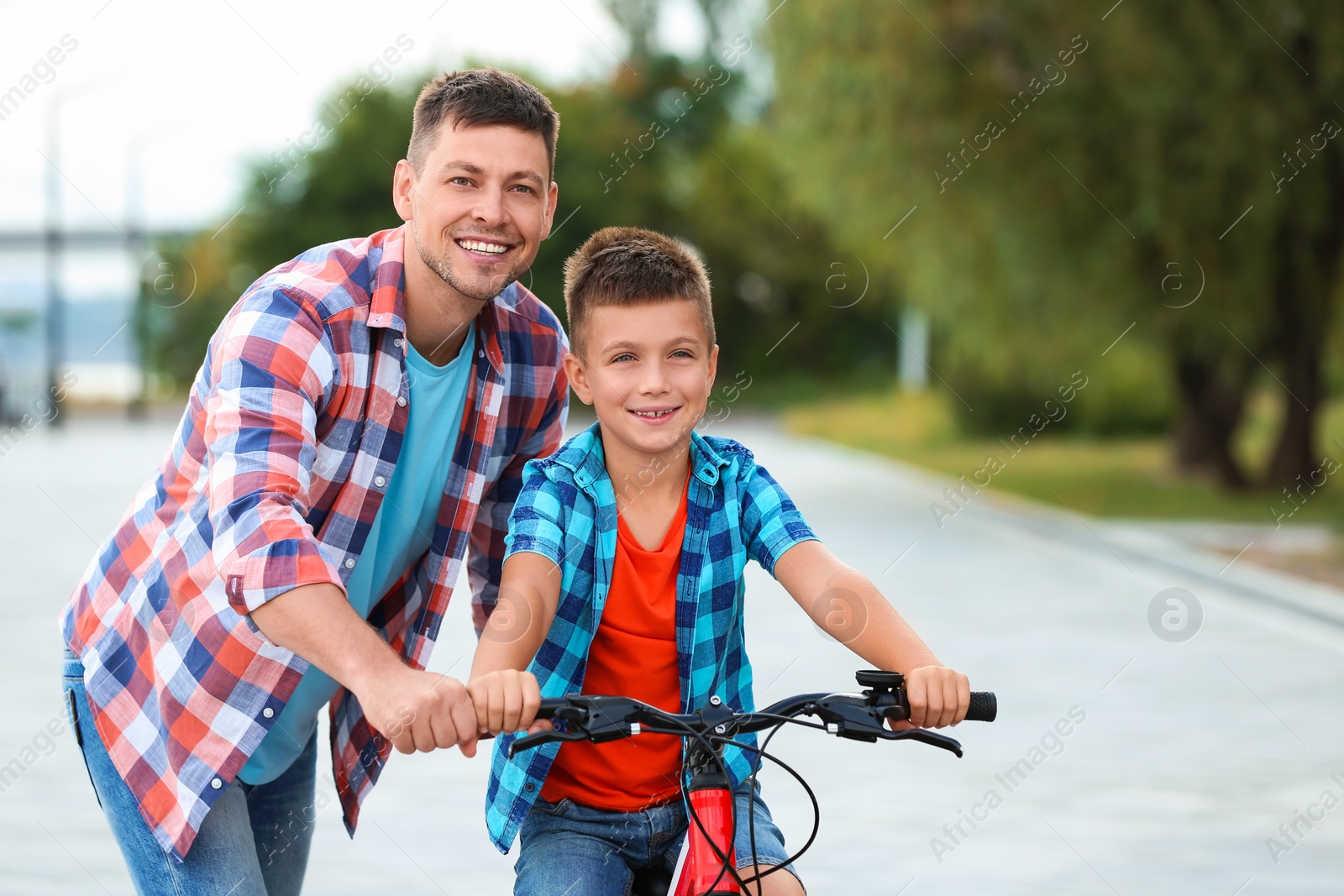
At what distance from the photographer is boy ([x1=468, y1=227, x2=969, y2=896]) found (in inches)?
104

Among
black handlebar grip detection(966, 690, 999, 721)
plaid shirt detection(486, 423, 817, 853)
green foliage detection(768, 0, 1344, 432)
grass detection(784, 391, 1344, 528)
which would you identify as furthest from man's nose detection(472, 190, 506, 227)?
grass detection(784, 391, 1344, 528)

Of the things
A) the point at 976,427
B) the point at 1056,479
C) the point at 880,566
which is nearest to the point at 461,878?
the point at 880,566

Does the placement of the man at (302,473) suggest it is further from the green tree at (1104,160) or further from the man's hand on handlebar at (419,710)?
the green tree at (1104,160)

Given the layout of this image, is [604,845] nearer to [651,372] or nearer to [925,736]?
[925,736]

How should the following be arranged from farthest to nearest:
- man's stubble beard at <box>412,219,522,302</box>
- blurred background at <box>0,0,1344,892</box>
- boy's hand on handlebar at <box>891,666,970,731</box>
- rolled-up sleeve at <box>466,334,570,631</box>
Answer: blurred background at <box>0,0,1344,892</box> → rolled-up sleeve at <box>466,334,570,631</box> → man's stubble beard at <box>412,219,522,302</box> → boy's hand on handlebar at <box>891,666,970,731</box>

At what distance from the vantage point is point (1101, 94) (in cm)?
1583

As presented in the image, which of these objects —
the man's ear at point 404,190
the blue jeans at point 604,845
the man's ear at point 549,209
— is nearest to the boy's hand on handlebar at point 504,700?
the blue jeans at point 604,845

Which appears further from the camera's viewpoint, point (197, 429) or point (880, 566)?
point (880, 566)

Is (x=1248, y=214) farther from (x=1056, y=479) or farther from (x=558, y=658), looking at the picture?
(x=558, y=658)

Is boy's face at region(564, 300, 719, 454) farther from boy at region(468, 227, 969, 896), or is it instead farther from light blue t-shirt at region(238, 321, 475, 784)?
light blue t-shirt at region(238, 321, 475, 784)

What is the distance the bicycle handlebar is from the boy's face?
1.70 feet

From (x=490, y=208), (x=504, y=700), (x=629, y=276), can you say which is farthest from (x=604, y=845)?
(x=490, y=208)

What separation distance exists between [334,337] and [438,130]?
419mm

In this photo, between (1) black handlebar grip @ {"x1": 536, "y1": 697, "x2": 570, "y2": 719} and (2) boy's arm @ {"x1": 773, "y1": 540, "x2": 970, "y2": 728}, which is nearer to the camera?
(1) black handlebar grip @ {"x1": 536, "y1": 697, "x2": 570, "y2": 719}
